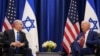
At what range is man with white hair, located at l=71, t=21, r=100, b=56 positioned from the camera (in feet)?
24.0

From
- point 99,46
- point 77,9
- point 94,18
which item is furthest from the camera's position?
point 77,9

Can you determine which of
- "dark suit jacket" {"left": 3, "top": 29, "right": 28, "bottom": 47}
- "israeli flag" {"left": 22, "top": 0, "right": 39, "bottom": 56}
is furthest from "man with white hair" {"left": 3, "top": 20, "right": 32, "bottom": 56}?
"israeli flag" {"left": 22, "top": 0, "right": 39, "bottom": 56}

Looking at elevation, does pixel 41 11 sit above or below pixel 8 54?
above

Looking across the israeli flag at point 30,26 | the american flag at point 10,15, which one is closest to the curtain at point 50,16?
the american flag at point 10,15

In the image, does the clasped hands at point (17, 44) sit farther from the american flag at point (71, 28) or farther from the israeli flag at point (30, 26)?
the american flag at point (71, 28)

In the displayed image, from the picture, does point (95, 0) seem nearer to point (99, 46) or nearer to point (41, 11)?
point (41, 11)

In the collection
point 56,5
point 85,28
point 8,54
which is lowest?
point 8,54

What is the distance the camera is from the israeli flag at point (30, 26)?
848cm

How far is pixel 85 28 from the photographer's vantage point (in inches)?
301

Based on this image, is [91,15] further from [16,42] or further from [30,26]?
[16,42]

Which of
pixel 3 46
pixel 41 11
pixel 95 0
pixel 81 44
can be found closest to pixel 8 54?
pixel 3 46

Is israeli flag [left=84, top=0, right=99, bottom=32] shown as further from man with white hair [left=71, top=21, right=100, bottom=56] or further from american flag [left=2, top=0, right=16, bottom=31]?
american flag [left=2, top=0, right=16, bottom=31]

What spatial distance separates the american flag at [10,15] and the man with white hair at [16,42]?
37.3 inches

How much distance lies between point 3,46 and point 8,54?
0.28m
